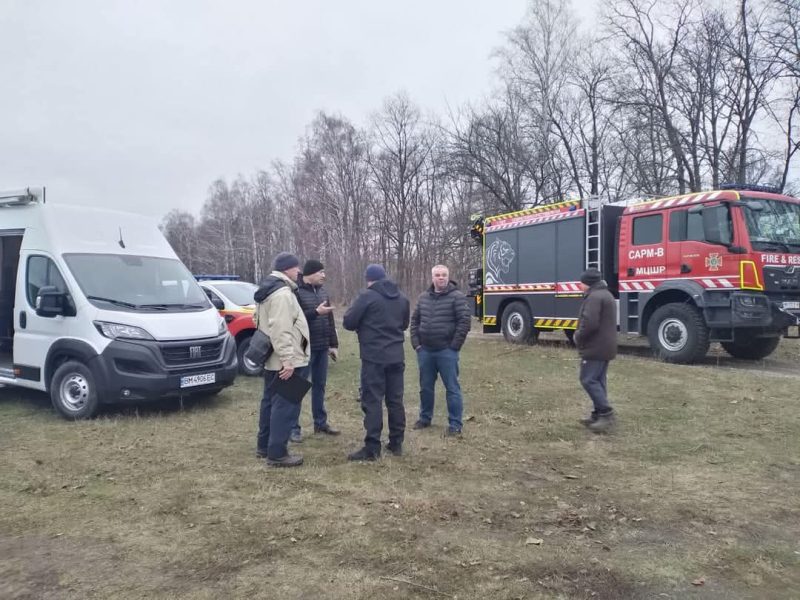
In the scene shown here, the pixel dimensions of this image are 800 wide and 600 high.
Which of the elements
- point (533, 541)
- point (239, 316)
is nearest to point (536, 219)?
point (239, 316)

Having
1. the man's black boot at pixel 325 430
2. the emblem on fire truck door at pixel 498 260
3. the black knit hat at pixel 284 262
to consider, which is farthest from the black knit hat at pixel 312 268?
the emblem on fire truck door at pixel 498 260

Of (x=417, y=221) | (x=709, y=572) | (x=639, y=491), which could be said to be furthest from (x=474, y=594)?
(x=417, y=221)

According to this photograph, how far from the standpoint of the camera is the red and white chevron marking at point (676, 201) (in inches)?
404

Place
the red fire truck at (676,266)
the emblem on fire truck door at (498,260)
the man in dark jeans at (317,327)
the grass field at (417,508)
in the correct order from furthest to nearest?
the emblem on fire truck door at (498,260) < the red fire truck at (676,266) < the man in dark jeans at (317,327) < the grass field at (417,508)

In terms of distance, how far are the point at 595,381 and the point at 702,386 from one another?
317cm

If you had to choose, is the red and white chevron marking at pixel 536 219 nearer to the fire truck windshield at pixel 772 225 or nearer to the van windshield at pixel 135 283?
the fire truck windshield at pixel 772 225

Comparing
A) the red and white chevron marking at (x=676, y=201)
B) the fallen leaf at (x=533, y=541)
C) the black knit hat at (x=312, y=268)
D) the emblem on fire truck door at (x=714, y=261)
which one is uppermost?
the red and white chevron marking at (x=676, y=201)

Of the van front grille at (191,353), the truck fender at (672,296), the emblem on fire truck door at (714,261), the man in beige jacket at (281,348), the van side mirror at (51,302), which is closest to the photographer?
the man in beige jacket at (281,348)

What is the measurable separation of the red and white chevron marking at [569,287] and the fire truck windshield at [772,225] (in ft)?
11.6

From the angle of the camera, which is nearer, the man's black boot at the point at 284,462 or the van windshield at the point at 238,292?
the man's black boot at the point at 284,462

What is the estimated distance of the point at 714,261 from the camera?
32.9 feet

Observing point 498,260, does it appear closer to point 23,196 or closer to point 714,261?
point 714,261

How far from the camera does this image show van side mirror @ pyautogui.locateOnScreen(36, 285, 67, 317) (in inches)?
270

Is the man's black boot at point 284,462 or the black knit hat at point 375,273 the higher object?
the black knit hat at point 375,273
